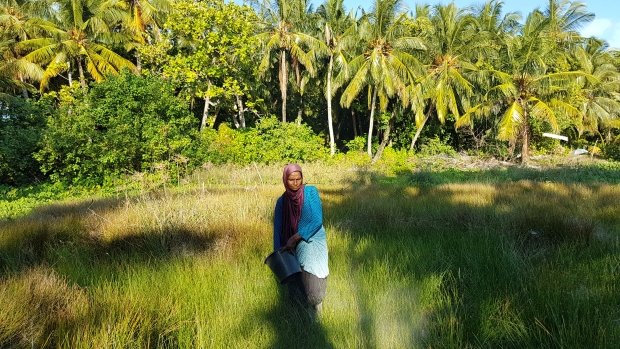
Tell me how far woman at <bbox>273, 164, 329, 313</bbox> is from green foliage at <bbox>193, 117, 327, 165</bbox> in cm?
1704

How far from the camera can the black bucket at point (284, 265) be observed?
2.95m

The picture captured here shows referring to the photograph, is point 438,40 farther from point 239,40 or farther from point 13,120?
point 13,120

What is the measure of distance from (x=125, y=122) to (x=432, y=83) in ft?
57.4

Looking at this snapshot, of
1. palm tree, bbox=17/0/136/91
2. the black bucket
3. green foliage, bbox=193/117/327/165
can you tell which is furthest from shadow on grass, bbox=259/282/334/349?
palm tree, bbox=17/0/136/91

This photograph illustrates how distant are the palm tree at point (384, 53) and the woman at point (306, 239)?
19.7 meters

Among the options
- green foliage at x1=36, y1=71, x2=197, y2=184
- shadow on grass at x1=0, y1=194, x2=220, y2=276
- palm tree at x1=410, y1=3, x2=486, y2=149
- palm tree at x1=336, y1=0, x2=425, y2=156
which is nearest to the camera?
shadow on grass at x1=0, y1=194, x2=220, y2=276

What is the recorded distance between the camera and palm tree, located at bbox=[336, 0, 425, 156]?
2166cm

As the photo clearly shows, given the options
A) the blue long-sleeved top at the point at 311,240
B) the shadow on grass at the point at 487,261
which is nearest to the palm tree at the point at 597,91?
the shadow on grass at the point at 487,261

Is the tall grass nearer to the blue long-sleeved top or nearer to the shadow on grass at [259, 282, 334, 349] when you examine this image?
the shadow on grass at [259, 282, 334, 349]

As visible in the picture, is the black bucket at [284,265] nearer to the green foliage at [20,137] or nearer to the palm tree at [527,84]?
the green foliage at [20,137]

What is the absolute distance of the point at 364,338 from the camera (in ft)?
8.48

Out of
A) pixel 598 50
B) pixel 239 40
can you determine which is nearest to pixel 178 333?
pixel 239 40

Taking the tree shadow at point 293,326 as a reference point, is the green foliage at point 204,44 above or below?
above

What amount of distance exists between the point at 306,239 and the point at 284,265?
0.91ft
